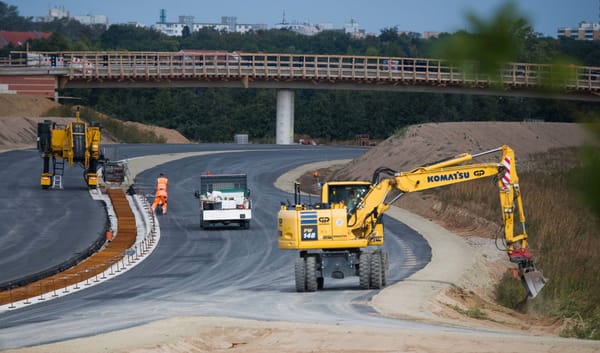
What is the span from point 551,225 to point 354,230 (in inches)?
636

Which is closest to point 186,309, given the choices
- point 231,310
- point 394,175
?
point 231,310

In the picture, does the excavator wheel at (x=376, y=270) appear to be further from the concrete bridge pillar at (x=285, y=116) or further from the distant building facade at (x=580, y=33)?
the concrete bridge pillar at (x=285, y=116)

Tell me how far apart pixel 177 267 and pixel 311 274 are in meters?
8.65

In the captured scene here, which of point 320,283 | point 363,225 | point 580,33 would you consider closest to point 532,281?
point 363,225

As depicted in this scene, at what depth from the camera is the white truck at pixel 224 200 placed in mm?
40125

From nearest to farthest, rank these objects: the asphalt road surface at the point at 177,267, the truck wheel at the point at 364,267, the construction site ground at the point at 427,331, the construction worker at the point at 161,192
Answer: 1. the construction site ground at the point at 427,331
2. the asphalt road surface at the point at 177,267
3. the truck wheel at the point at 364,267
4. the construction worker at the point at 161,192

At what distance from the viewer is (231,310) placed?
21.5m

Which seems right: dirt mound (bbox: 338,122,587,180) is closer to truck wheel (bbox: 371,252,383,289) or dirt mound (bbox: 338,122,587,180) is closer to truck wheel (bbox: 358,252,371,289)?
truck wheel (bbox: 371,252,383,289)

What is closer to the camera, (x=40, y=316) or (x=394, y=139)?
(x=40, y=316)

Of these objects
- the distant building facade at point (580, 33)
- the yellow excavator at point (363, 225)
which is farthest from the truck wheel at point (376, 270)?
the distant building facade at point (580, 33)

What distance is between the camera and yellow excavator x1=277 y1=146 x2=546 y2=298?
22.9 metres

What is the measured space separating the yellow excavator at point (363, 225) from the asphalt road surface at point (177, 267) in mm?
711

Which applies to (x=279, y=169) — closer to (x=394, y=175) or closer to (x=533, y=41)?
(x=394, y=175)

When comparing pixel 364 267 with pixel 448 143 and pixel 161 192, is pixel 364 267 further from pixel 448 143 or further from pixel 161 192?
pixel 448 143
